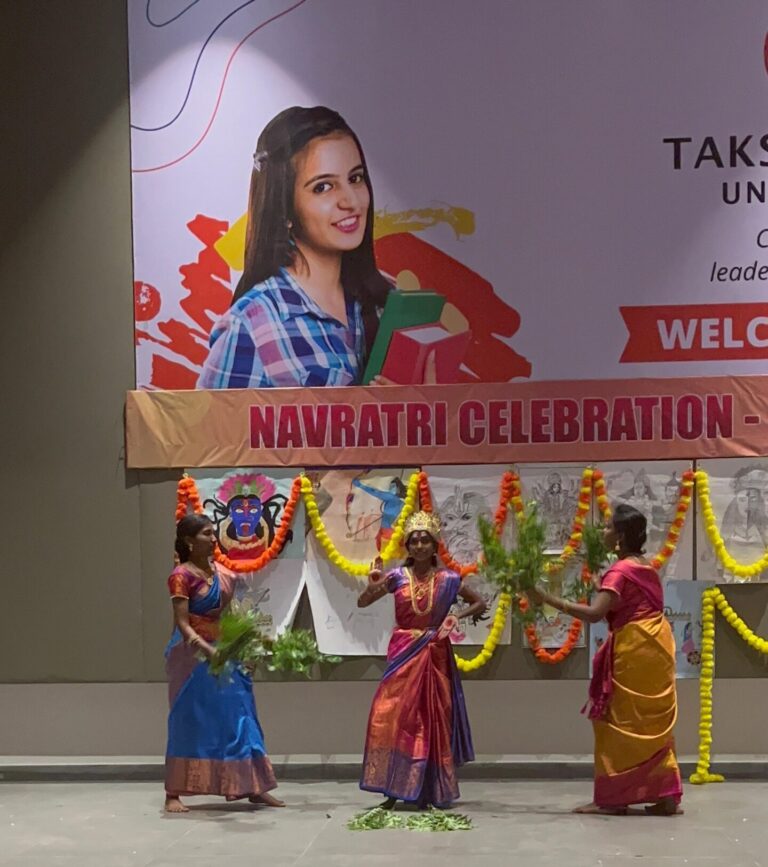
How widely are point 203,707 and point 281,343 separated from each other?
241 centimetres

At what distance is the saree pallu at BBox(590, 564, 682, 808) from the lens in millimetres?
6246

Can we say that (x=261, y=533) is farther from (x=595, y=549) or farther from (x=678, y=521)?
(x=678, y=521)

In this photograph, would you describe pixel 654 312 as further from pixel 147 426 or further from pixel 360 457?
pixel 147 426

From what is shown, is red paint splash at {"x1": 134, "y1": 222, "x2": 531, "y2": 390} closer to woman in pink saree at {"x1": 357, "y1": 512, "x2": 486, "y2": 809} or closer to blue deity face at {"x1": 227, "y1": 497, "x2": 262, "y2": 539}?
blue deity face at {"x1": 227, "y1": 497, "x2": 262, "y2": 539}

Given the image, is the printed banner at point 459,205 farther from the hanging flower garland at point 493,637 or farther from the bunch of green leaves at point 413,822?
the bunch of green leaves at point 413,822

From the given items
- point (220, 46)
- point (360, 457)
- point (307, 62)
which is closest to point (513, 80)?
point (307, 62)

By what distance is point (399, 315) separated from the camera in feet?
25.9

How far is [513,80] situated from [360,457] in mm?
2463

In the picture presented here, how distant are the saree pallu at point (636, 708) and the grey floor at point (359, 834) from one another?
6.8 inches

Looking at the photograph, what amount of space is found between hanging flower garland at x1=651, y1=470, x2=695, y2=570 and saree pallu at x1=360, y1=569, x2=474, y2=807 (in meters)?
1.72

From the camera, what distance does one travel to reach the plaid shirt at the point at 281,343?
793 centimetres

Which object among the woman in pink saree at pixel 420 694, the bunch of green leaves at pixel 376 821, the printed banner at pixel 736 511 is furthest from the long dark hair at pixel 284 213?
the bunch of green leaves at pixel 376 821

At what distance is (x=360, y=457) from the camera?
25.9 feet

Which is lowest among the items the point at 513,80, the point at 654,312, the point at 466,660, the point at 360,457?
the point at 466,660
